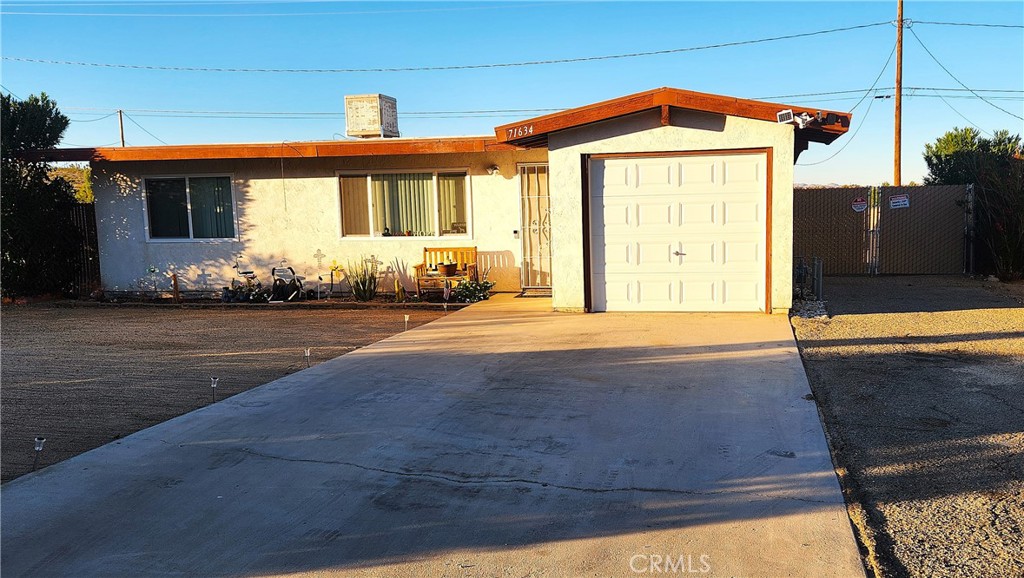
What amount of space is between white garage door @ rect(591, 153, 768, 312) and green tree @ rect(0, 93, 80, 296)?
38.4 ft

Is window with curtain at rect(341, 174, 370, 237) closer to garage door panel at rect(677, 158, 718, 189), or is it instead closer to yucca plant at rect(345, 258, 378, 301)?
yucca plant at rect(345, 258, 378, 301)

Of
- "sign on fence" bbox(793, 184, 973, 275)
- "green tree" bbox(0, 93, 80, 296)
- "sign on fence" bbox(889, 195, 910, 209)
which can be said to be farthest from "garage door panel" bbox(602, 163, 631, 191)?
"green tree" bbox(0, 93, 80, 296)

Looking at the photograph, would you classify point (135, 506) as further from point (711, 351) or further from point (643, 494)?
point (711, 351)

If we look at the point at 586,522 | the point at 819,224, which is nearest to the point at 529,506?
the point at 586,522

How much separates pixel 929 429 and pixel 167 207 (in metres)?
15.0

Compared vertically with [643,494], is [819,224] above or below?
above

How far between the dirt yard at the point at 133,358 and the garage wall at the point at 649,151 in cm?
260

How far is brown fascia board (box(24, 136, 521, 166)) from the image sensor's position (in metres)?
13.8

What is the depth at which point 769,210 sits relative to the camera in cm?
1121

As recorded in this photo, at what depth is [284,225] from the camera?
623 inches

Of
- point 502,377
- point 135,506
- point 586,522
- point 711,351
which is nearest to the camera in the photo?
point 586,522

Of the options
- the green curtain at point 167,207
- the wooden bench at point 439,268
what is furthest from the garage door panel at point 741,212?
the green curtain at point 167,207

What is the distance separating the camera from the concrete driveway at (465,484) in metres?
3.96

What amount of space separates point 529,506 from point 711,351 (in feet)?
16.0
